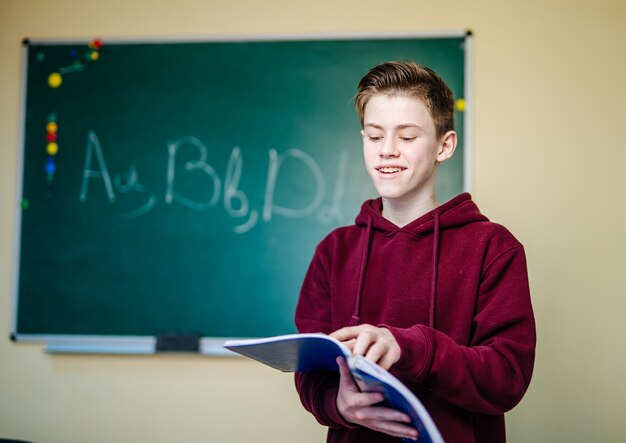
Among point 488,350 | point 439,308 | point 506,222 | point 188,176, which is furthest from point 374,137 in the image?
point 188,176

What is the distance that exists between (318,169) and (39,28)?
1294 mm

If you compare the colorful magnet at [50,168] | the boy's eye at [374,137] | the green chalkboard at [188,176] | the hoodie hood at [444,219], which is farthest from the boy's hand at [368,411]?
the colorful magnet at [50,168]

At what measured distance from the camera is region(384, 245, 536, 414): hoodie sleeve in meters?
0.97

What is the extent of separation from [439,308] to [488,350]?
16 cm

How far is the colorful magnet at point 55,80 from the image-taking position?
2.60 metres

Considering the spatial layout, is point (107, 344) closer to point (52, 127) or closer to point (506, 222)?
point (52, 127)

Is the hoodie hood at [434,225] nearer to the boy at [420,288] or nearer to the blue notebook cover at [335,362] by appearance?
the boy at [420,288]

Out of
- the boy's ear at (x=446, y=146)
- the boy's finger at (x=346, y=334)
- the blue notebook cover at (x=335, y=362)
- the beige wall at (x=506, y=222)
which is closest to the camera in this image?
the blue notebook cover at (x=335, y=362)

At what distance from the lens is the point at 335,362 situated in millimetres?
1052

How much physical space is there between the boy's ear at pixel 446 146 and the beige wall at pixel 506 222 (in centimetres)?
113

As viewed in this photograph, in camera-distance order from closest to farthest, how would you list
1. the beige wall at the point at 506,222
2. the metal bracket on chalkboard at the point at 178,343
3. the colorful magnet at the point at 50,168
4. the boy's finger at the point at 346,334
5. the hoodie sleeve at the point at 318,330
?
the boy's finger at the point at 346,334 → the hoodie sleeve at the point at 318,330 → the beige wall at the point at 506,222 → the metal bracket on chalkboard at the point at 178,343 → the colorful magnet at the point at 50,168

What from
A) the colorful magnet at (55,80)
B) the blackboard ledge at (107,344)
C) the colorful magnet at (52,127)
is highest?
the colorful magnet at (55,80)

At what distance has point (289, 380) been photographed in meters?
2.41

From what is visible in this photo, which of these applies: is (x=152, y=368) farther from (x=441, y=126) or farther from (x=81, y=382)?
(x=441, y=126)
